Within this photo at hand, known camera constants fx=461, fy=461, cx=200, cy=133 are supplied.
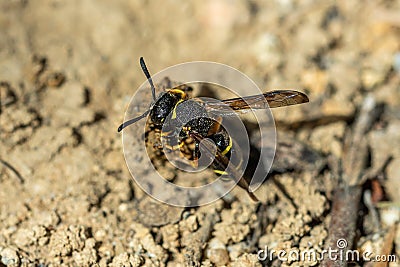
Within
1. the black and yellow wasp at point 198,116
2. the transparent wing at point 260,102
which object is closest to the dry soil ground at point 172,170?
the black and yellow wasp at point 198,116

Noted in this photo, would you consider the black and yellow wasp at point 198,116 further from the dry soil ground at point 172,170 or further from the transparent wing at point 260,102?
the dry soil ground at point 172,170

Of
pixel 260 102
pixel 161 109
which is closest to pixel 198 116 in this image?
pixel 161 109

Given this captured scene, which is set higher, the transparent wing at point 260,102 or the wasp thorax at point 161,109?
the transparent wing at point 260,102

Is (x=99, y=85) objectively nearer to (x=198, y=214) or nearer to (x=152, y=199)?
(x=152, y=199)

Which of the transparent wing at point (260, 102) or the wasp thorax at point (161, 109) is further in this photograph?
the wasp thorax at point (161, 109)

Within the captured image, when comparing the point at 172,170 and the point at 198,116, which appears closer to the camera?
the point at 198,116

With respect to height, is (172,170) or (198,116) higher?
(198,116)

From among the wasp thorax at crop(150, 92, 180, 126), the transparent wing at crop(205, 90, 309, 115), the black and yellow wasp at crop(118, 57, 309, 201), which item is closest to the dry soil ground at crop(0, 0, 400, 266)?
the black and yellow wasp at crop(118, 57, 309, 201)

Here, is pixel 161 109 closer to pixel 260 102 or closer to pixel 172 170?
pixel 172 170

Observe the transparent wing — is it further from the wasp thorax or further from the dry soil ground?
the dry soil ground

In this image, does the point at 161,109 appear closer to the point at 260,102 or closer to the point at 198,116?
the point at 198,116
